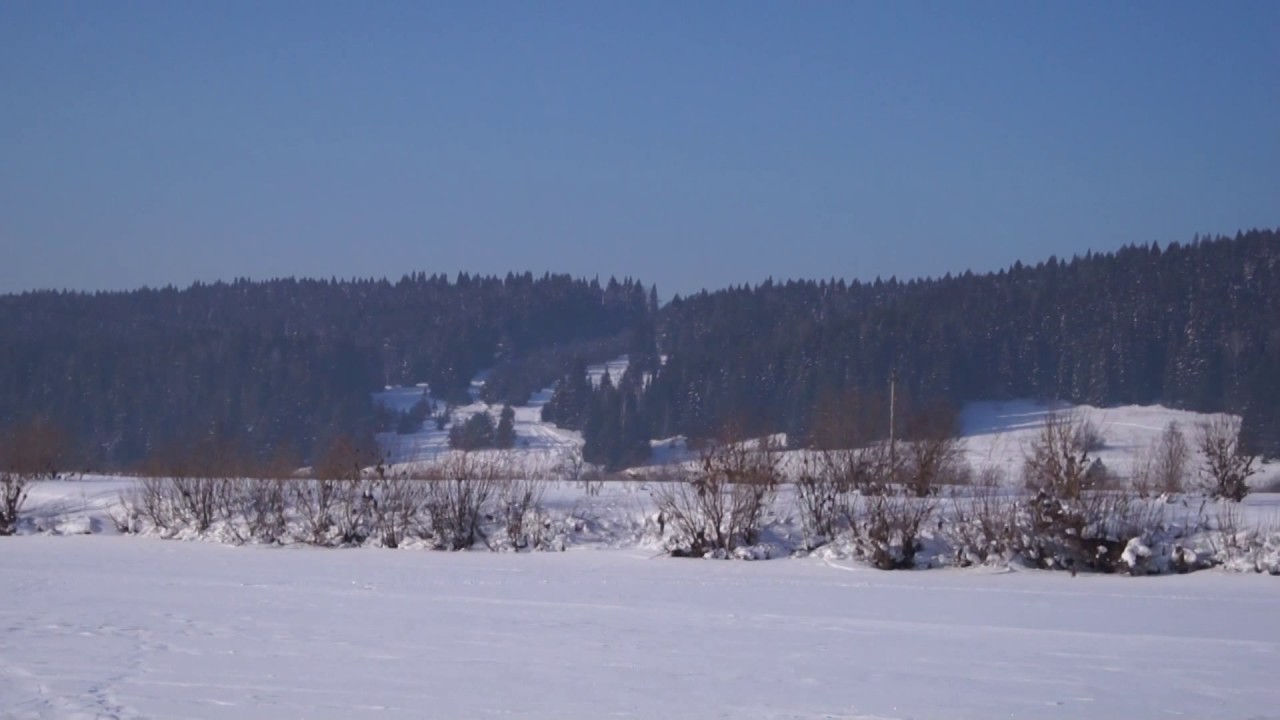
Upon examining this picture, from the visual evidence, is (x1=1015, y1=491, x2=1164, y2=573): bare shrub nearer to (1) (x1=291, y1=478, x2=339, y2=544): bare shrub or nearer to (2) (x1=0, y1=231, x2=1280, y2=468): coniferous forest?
(1) (x1=291, y1=478, x2=339, y2=544): bare shrub

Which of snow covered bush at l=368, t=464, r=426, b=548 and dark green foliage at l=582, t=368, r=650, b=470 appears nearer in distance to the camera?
snow covered bush at l=368, t=464, r=426, b=548

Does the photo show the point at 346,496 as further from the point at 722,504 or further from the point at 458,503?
the point at 722,504

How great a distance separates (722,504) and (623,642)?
9.26m

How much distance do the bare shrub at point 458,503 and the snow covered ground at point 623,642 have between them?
135 inches

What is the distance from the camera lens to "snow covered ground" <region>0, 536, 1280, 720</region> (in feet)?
32.6

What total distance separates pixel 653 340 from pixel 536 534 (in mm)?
91052

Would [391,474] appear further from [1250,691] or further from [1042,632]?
[1250,691]

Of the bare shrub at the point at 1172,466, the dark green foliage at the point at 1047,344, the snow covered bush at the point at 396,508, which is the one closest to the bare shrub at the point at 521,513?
the snow covered bush at the point at 396,508

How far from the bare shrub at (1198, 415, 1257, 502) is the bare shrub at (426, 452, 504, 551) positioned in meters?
14.8

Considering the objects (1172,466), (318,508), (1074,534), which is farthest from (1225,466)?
(318,508)

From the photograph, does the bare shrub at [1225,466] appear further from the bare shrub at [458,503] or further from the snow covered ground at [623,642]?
the bare shrub at [458,503]

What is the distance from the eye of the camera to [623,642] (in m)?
12.8

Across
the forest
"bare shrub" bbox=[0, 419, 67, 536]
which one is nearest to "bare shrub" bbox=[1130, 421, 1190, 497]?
"bare shrub" bbox=[0, 419, 67, 536]

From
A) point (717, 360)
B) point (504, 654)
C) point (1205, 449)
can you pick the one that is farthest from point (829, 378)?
point (504, 654)
